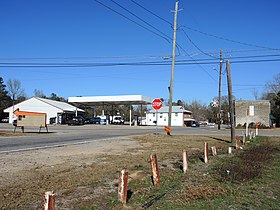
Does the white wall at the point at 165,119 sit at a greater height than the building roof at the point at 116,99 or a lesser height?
lesser

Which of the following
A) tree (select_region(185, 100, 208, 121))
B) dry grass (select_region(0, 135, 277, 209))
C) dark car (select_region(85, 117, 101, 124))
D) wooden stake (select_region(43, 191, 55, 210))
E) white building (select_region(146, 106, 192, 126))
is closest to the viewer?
wooden stake (select_region(43, 191, 55, 210))

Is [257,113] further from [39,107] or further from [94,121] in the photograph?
[39,107]

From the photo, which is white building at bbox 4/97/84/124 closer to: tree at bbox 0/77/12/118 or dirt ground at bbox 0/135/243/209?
tree at bbox 0/77/12/118

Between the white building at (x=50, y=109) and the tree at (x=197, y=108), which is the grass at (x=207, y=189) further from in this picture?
the tree at (x=197, y=108)

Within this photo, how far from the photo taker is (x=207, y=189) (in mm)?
7711

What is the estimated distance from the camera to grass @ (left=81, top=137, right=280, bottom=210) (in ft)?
21.5

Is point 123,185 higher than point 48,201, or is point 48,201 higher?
point 48,201

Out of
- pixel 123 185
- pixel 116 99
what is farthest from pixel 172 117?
pixel 123 185

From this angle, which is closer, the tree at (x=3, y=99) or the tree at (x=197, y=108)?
the tree at (x=3, y=99)

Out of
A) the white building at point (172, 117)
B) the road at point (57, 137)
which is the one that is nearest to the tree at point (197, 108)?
the white building at point (172, 117)

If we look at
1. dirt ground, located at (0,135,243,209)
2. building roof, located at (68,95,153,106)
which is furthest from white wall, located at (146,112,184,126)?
dirt ground, located at (0,135,243,209)

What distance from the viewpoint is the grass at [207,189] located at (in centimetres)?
655

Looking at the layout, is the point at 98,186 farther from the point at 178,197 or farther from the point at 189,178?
the point at 189,178

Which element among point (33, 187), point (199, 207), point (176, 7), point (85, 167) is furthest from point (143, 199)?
point (176, 7)
